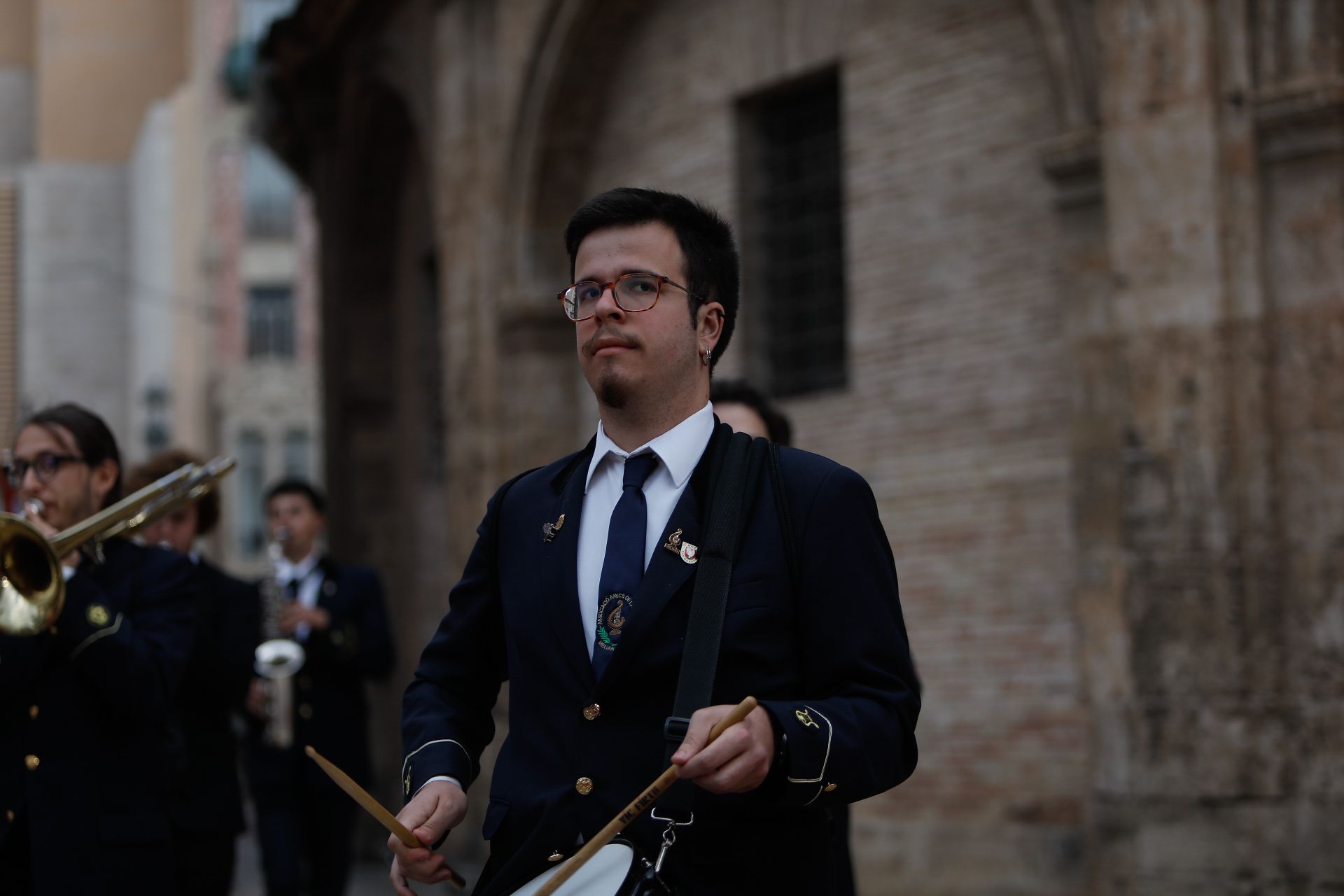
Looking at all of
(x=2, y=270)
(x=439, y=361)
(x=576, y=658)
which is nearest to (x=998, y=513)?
(x=576, y=658)

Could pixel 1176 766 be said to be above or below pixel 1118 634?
below

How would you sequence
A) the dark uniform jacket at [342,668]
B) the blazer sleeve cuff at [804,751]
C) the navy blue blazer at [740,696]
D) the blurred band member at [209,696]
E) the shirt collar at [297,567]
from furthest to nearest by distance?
the shirt collar at [297,567] → the dark uniform jacket at [342,668] → the blurred band member at [209,696] → the navy blue blazer at [740,696] → the blazer sleeve cuff at [804,751]

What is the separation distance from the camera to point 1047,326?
9.22 meters

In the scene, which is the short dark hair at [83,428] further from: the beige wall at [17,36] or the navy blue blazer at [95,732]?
the beige wall at [17,36]

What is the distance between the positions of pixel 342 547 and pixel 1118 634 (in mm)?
11105

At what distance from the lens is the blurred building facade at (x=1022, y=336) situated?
7250mm

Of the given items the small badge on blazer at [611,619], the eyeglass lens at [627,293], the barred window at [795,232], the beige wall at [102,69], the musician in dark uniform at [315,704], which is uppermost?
the beige wall at [102,69]

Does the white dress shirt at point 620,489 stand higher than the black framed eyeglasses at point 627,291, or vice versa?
the black framed eyeglasses at point 627,291

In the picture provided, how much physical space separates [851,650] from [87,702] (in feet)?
8.88

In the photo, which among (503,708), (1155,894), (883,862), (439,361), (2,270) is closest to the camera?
(1155,894)

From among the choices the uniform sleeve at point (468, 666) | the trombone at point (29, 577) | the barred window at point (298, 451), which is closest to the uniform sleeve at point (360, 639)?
the trombone at point (29, 577)

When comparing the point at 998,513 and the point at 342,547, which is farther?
the point at 342,547

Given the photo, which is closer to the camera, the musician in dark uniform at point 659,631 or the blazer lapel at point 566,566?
the musician in dark uniform at point 659,631

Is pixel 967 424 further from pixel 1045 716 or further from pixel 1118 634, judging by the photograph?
pixel 1118 634
